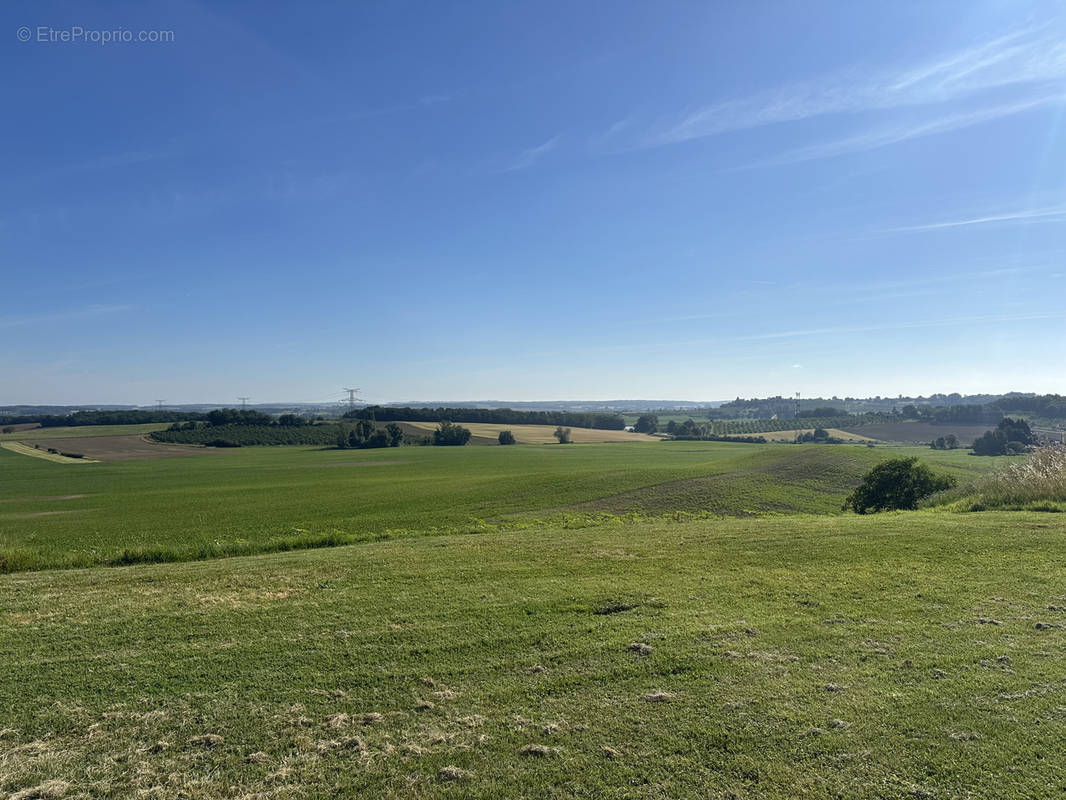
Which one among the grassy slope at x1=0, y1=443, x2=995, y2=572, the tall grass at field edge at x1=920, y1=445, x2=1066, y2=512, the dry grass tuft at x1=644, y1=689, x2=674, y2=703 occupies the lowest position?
the grassy slope at x1=0, y1=443, x2=995, y2=572

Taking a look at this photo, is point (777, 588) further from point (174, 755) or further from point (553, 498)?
point (553, 498)

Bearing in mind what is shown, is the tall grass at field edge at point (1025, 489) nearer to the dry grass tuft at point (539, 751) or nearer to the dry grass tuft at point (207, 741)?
the dry grass tuft at point (539, 751)

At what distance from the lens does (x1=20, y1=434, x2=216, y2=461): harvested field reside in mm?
81812

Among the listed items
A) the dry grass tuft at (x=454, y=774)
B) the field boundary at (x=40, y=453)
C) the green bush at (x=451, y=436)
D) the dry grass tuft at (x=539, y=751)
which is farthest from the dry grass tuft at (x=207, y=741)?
the green bush at (x=451, y=436)

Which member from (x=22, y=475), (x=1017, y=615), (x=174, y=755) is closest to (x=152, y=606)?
(x=174, y=755)

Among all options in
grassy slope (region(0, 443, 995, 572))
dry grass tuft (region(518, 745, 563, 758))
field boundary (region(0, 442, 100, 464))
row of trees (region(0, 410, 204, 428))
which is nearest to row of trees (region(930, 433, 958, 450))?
grassy slope (region(0, 443, 995, 572))

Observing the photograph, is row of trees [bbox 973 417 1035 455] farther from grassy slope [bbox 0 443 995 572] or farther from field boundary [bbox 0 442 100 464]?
field boundary [bbox 0 442 100 464]

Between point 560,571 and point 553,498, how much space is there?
26.4 metres

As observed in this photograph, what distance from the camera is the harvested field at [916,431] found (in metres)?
105

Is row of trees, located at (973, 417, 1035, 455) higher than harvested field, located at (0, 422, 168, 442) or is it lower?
Result: higher

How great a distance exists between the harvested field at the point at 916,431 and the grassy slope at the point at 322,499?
67615 millimetres

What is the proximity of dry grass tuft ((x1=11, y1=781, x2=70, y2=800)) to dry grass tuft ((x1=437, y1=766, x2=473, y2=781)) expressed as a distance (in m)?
3.01

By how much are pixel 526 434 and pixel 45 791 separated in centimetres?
11603

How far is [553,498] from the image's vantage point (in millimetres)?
37000
